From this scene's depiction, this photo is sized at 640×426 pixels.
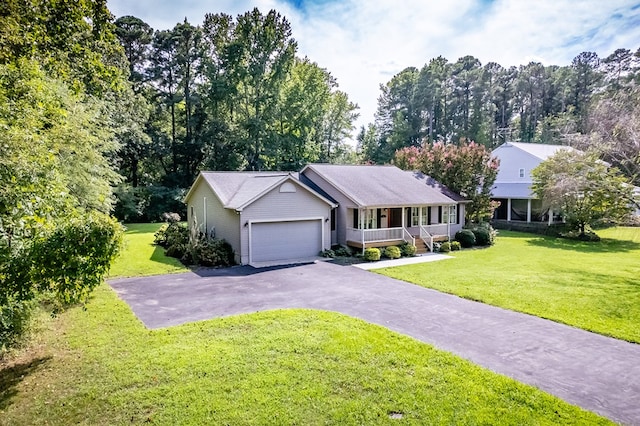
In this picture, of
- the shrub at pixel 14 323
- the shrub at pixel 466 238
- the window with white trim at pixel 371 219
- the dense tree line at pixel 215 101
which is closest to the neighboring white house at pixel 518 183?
the shrub at pixel 466 238

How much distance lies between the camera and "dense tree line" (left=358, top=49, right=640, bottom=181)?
57.5 m

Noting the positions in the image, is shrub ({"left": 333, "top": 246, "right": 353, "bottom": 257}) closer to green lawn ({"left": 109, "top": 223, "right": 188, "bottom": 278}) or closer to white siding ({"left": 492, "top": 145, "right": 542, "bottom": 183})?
green lawn ({"left": 109, "top": 223, "right": 188, "bottom": 278})

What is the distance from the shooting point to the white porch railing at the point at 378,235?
805 inches

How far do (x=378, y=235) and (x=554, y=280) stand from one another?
8511mm

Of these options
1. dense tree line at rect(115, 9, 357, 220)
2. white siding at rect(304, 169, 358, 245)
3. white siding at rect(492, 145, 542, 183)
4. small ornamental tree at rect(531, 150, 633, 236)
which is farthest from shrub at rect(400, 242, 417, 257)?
dense tree line at rect(115, 9, 357, 220)

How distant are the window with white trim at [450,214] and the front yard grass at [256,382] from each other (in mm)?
16919

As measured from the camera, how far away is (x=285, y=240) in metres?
19.3

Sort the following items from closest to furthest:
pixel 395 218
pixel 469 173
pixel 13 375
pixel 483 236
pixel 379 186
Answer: pixel 13 375 → pixel 379 186 → pixel 395 218 → pixel 483 236 → pixel 469 173

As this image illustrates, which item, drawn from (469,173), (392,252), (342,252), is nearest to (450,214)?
(469,173)

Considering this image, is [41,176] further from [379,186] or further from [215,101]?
[215,101]

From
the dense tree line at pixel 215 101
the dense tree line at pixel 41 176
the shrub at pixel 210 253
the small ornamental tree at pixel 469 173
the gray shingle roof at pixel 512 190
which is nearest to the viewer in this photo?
the dense tree line at pixel 41 176

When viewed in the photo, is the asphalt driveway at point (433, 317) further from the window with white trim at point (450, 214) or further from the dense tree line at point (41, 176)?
the window with white trim at point (450, 214)

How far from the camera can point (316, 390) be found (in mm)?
6465

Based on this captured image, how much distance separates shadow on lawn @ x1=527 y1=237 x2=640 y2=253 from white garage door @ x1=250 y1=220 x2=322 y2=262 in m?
15.4
